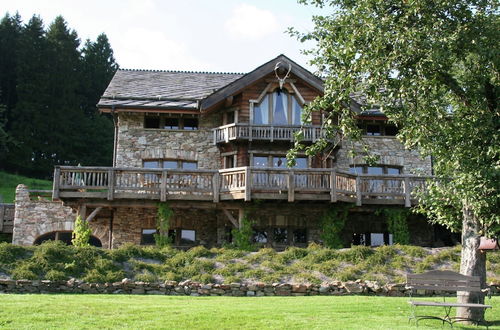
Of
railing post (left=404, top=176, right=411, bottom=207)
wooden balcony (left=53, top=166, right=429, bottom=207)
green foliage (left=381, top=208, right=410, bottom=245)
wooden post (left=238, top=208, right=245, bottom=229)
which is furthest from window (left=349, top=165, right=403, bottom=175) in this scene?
wooden post (left=238, top=208, right=245, bottom=229)

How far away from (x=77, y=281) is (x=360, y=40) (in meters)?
8.56

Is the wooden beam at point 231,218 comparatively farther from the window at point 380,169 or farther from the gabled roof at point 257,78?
the window at point 380,169

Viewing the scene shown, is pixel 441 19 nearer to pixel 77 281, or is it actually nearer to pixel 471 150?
pixel 471 150

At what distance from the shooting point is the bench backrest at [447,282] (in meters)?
10.9

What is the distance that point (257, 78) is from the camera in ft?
78.0

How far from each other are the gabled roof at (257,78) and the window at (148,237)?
16.6ft

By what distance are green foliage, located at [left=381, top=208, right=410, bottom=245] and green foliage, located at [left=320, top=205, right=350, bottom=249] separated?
1.60 metres

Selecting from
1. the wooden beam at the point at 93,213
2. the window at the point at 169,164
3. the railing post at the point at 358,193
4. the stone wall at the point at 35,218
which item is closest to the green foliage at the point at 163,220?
the wooden beam at the point at 93,213

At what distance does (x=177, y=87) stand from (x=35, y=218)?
8.19 metres

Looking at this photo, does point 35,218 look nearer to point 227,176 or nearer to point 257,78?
point 227,176

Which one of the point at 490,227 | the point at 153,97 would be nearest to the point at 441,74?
the point at 490,227

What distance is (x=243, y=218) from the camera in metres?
21.2

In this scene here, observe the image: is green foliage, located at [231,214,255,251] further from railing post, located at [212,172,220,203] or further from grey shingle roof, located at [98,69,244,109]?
grey shingle roof, located at [98,69,244,109]

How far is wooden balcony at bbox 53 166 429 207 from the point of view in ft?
67.4
